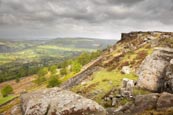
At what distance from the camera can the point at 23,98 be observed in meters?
47.6

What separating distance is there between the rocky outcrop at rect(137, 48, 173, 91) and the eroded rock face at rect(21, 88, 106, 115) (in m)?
16.7

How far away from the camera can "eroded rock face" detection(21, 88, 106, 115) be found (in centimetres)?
4056

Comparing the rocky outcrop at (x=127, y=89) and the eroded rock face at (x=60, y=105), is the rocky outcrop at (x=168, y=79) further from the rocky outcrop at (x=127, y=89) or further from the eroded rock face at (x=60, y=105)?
the eroded rock face at (x=60, y=105)

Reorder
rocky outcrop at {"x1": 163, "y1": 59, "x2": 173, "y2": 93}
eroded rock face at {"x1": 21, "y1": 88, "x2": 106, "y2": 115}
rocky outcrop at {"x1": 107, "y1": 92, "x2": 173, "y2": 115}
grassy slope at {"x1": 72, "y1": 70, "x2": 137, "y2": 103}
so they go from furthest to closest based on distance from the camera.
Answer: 1. grassy slope at {"x1": 72, "y1": 70, "x2": 137, "y2": 103}
2. rocky outcrop at {"x1": 163, "y1": 59, "x2": 173, "y2": 93}
3. eroded rock face at {"x1": 21, "y1": 88, "x2": 106, "y2": 115}
4. rocky outcrop at {"x1": 107, "y1": 92, "x2": 173, "y2": 115}

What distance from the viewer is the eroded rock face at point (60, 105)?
133 feet

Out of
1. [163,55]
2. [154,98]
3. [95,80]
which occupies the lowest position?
[95,80]

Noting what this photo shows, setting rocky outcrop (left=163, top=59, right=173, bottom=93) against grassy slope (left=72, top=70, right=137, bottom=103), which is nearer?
rocky outcrop (left=163, top=59, right=173, bottom=93)

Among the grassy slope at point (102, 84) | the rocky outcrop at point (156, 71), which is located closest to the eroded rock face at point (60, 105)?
the grassy slope at point (102, 84)

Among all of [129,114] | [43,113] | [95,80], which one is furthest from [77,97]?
[95,80]

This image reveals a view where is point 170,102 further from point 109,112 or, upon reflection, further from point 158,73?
point 158,73

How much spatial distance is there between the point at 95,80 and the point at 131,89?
21.7m

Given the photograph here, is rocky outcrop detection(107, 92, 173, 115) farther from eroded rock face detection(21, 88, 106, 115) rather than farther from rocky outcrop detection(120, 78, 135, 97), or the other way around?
rocky outcrop detection(120, 78, 135, 97)

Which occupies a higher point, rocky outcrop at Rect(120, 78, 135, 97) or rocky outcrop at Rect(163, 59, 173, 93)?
rocky outcrop at Rect(163, 59, 173, 93)

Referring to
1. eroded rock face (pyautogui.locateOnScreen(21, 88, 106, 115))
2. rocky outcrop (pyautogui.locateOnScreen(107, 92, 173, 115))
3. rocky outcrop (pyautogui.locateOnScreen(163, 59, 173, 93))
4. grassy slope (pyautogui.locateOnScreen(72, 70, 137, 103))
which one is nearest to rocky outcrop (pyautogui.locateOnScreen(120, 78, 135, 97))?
grassy slope (pyautogui.locateOnScreen(72, 70, 137, 103))
